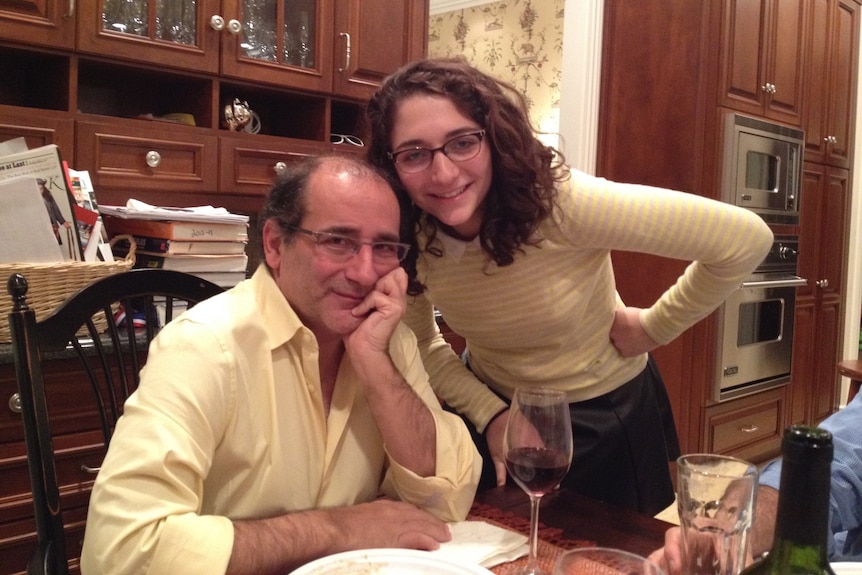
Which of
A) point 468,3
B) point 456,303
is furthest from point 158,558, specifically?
point 468,3

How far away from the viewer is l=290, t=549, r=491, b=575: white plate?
77 cm

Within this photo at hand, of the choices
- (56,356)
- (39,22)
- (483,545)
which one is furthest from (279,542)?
(39,22)

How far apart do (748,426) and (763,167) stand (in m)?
1.28

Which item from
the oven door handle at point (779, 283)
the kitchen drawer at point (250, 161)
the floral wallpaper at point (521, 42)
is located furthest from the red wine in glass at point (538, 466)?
the floral wallpaper at point (521, 42)

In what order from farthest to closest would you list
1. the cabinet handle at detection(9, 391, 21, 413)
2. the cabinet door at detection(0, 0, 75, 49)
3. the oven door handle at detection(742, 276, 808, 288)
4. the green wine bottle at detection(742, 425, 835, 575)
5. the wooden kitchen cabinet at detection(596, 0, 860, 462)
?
1. the oven door handle at detection(742, 276, 808, 288)
2. the wooden kitchen cabinet at detection(596, 0, 860, 462)
3. the cabinet door at detection(0, 0, 75, 49)
4. the cabinet handle at detection(9, 391, 21, 413)
5. the green wine bottle at detection(742, 425, 835, 575)

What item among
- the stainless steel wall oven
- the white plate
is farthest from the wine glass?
the stainless steel wall oven

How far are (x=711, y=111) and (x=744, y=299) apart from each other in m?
0.89

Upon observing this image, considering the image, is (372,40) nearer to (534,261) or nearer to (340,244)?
(534,261)

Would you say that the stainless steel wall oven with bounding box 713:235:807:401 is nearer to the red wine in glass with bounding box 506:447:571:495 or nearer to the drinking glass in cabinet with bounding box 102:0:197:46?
the drinking glass in cabinet with bounding box 102:0:197:46

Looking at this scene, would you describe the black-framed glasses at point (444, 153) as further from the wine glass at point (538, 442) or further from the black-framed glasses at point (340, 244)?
the wine glass at point (538, 442)

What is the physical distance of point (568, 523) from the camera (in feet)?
3.20

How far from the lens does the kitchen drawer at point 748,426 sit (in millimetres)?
3273

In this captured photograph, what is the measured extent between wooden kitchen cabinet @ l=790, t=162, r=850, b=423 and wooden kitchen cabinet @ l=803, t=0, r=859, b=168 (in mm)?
127

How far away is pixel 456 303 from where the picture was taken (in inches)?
55.4
